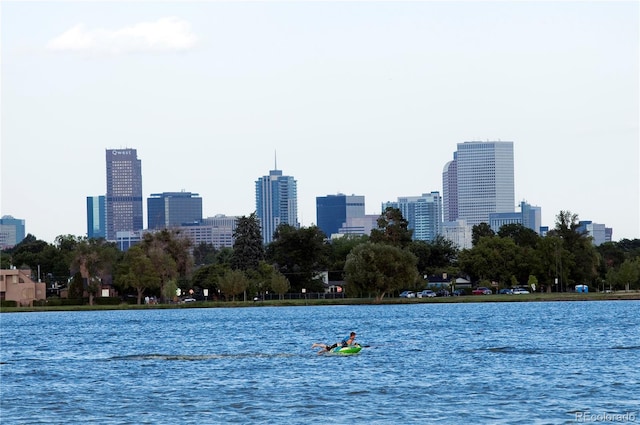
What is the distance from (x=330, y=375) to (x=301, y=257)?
386ft

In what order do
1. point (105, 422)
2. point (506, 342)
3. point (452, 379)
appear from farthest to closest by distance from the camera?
point (506, 342) → point (452, 379) → point (105, 422)

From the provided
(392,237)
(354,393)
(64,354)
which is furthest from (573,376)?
(392,237)

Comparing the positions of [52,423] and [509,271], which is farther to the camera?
[509,271]

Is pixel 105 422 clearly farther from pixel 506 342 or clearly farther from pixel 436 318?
pixel 436 318

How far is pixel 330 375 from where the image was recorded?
54.9 metres

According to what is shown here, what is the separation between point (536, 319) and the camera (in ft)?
338

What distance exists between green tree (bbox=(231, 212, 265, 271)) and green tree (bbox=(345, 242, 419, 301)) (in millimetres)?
30804

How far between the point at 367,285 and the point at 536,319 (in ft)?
129

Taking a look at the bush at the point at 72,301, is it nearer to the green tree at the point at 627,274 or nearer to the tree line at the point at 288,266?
the tree line at the point at 288,266

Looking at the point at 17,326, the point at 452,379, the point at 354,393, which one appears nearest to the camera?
the point at 354,393

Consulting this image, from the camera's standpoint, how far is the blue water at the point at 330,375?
4255 centimetres

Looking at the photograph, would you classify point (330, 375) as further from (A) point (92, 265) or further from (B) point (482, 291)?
(B) point (482, 291)

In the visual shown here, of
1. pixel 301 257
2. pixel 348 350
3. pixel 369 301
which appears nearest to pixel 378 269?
pixel 369 301

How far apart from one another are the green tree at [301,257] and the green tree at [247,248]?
3133 millimetres
